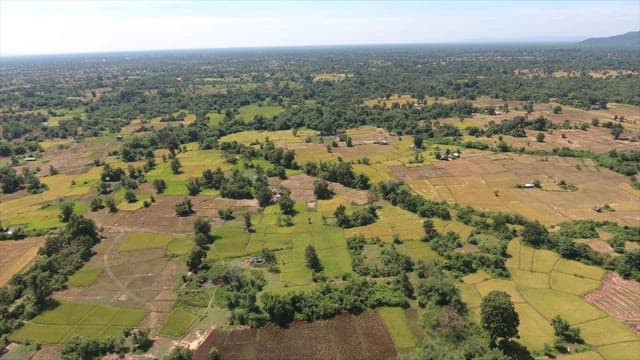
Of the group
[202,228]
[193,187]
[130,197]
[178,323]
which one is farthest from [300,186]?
[178,323]

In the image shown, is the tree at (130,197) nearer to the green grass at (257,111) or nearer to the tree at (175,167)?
the tree at (175,167)

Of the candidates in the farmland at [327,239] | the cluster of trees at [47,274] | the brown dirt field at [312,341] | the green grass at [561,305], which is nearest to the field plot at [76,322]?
the farmland at [327,239]

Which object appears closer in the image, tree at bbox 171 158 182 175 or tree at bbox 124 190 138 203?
tree at bbox 124 190 138 203

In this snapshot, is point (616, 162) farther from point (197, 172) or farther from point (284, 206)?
point (197, 172)

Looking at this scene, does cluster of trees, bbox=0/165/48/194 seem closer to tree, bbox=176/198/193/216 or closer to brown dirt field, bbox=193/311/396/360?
tree, bbox=176/198/193/216

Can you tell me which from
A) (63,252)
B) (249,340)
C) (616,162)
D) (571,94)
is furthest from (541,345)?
(571,94)

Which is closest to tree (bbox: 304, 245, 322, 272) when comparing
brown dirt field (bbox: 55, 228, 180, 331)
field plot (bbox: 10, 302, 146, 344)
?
brown dirt field (bbox: 55, 228, 180, 331)
